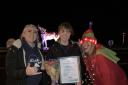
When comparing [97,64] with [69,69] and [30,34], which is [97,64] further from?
[30,34]

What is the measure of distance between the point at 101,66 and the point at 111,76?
20 cm

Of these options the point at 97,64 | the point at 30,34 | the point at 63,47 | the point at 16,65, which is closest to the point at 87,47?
the point at 97,64

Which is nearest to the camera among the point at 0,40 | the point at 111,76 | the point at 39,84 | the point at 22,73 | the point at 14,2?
the point at 22,73

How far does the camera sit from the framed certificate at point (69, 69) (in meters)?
4.85

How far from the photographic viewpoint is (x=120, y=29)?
104 ft

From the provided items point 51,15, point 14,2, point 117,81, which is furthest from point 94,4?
point 117,81

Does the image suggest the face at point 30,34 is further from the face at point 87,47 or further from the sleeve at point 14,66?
the face at point 87,47

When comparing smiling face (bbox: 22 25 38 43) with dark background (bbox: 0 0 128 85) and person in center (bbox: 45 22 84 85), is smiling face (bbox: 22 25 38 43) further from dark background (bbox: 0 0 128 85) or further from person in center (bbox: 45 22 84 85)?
dark background (bbox: 0 0 128 85)

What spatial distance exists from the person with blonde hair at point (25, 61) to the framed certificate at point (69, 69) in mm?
261

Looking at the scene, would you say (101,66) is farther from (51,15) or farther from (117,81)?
(51,15)

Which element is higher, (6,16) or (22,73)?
(6,16)

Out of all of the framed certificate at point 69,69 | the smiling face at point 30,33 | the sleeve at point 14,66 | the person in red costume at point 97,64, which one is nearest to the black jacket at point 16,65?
the sleeve at point 14,66

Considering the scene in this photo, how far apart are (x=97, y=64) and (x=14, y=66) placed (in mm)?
1224

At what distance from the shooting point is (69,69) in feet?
16.1
